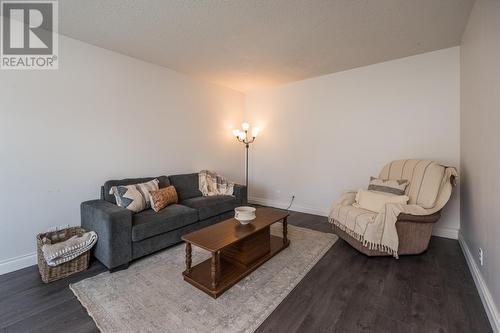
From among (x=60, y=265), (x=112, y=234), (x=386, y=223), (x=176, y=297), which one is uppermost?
(x=386, y=223)

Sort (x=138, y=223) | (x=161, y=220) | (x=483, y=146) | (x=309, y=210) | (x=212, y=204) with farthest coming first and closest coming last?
(x=309, y=210)
(x=212, y=204)
(x=161, y=220)
(x=138, y=223)
(x=483, y=146)

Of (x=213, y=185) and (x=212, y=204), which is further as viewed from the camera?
(x=213, y=185)

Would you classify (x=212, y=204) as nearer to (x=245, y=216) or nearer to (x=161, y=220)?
(x=161, y=220)

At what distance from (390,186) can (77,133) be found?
12.5 ft

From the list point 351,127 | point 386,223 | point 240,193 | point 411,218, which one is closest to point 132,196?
point 240,193

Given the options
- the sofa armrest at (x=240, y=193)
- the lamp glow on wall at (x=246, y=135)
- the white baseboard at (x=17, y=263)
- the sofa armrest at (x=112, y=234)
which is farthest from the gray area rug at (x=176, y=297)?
the lamp glow on wall at (x=246, y=135)

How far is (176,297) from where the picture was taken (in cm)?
183

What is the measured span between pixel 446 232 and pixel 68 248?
4.43 meters

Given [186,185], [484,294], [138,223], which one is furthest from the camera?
[186,185]

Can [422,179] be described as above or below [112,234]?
above

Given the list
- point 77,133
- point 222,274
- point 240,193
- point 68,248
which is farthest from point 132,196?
point 240,193

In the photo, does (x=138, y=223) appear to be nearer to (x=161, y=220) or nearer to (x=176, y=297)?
(x=161, y=220)

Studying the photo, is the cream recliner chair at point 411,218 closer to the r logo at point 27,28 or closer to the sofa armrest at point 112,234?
the sofa armrest at point 112,234

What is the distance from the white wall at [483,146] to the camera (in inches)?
60.8
